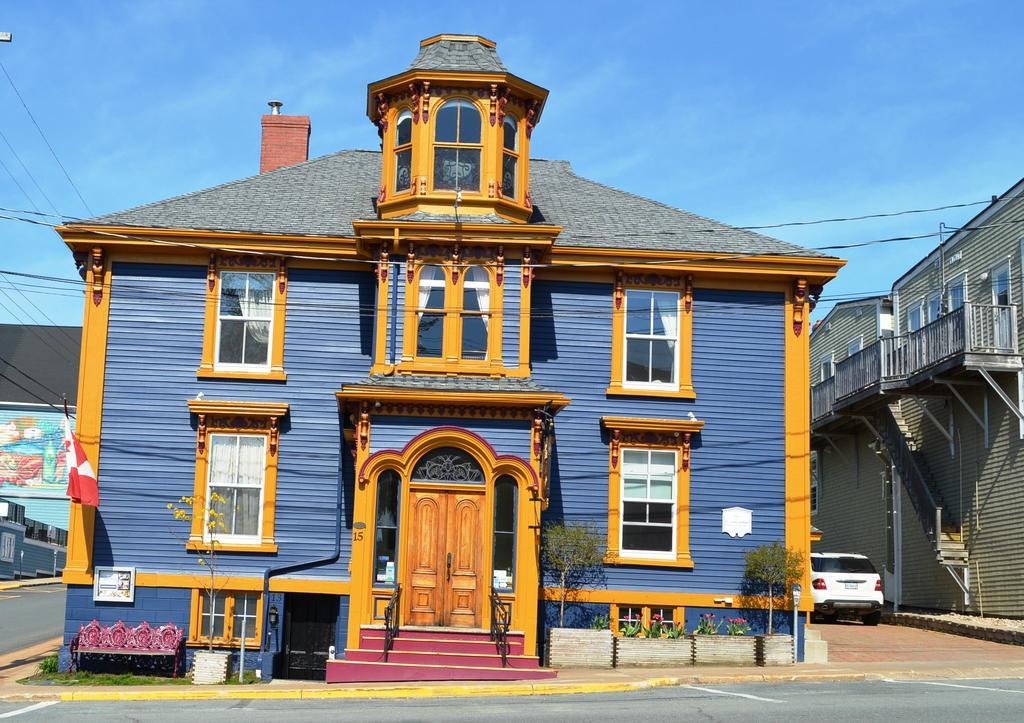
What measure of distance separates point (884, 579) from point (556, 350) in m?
18.1

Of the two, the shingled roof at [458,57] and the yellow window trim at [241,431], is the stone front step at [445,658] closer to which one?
the yellow window trim at [241,431]

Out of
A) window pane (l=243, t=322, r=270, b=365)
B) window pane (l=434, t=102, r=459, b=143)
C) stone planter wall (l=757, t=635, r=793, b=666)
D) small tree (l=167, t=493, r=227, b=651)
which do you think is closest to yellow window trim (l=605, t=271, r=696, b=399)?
window pane (l=434, t=102, r=459, b=143)

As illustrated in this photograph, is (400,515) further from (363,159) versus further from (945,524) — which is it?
(945,524)

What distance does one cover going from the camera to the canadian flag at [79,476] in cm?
2191

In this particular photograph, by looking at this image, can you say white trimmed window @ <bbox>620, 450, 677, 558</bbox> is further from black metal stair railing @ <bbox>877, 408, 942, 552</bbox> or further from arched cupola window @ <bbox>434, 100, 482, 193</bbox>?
black metal stair railing @ <bbox>877, 408, 942, 552</bbox>

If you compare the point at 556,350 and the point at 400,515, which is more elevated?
the point at 556,350

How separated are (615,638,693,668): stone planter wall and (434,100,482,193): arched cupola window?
8.81 m

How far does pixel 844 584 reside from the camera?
30359mm

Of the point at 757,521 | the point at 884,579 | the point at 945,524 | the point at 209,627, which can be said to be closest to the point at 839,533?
the point at 884,579

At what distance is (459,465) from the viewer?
21.4m

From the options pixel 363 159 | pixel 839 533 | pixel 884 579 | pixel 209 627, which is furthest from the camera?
pixel 839 533

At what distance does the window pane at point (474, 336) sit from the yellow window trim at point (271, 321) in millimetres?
3496

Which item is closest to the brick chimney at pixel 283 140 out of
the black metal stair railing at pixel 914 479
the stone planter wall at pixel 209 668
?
the stone planter wall at pixel 209 668

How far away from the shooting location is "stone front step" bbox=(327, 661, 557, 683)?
64.0 ft
